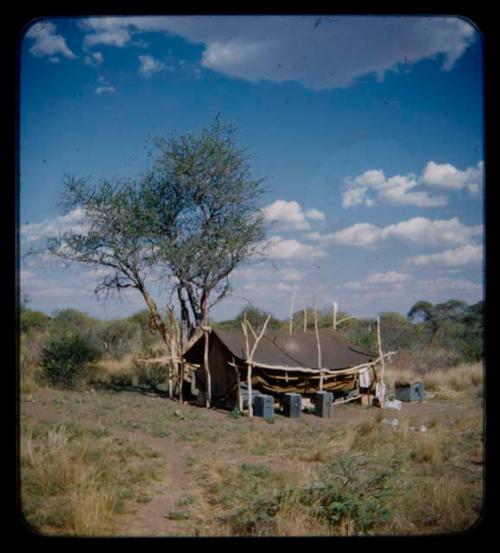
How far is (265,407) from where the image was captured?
1137 centimetres

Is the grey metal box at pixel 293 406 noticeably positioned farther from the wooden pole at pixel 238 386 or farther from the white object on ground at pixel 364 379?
the white object on ground at pixel 364 379

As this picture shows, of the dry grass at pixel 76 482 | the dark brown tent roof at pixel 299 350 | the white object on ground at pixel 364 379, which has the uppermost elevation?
the dark brown tent roof at pixel 299 350

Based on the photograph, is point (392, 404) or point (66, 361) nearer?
Answer: point (392, 404)

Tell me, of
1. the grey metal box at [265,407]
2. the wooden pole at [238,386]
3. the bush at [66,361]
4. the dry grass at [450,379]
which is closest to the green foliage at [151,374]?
the bush at [66,361]

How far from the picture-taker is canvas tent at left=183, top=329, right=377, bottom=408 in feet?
41.9

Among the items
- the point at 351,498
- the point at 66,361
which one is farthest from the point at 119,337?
the point at 351,498

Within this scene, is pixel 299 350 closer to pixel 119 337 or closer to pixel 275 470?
pixel 275 470

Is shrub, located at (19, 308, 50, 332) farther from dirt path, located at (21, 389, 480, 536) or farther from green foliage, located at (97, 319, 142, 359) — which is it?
dirt path, located at (21, 389, 480, 536)

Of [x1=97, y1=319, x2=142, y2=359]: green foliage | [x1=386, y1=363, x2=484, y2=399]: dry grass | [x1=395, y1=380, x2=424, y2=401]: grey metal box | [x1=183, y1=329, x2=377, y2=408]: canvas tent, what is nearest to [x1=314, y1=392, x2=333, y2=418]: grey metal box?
[x1=183, y1=329, x2=377, y2=408]: canvas tent

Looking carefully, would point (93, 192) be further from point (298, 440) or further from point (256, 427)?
point (298, 440)

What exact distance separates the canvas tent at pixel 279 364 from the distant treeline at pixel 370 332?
2.63 metres

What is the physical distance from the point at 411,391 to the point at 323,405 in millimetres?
3109

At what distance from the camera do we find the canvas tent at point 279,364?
12.8 metres
